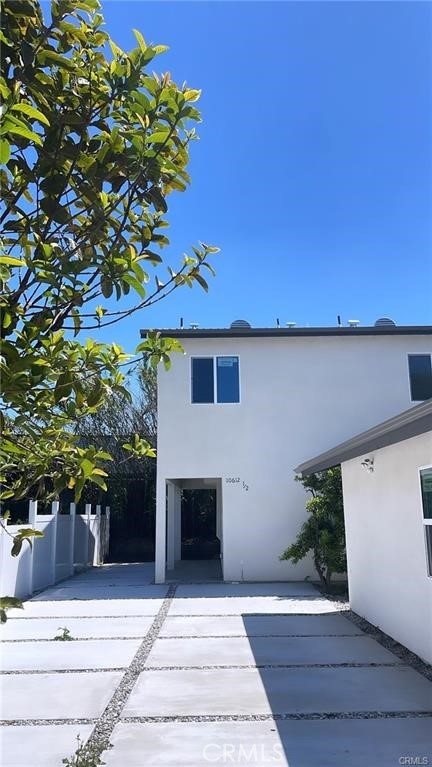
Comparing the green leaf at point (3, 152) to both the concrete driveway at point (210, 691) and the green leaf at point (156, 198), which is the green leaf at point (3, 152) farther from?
the concrete driveway at point (210, 691)

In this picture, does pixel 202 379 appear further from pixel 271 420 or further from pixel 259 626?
pixel 259 626

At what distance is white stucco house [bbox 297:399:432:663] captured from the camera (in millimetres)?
6777

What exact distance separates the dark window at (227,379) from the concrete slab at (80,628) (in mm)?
6311

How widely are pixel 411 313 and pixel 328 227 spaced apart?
6062 millimetres

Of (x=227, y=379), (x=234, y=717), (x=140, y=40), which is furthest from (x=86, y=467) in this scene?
(x=227, y=379)

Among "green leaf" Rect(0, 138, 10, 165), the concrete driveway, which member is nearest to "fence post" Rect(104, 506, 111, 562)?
the concrete driveway

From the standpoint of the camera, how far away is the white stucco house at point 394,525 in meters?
6.78

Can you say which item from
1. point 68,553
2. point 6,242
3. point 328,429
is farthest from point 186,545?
point 6,242

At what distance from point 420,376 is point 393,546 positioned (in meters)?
8.22

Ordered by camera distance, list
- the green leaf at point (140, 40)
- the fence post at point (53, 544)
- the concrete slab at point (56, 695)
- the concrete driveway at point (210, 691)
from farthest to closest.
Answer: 1. the fence post at point (53, 544)
2. the concrete slab at point (56, 695)
3. the concrete driveway at point (210, 691)
4. the green leaf at point (140, 40)

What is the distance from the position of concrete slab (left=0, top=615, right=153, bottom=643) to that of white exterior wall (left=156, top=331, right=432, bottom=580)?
175 inches

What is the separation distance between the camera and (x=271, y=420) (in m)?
14.9

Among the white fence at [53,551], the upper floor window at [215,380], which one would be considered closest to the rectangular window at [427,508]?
the white fence at [53,551]

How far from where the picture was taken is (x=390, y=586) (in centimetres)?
827
